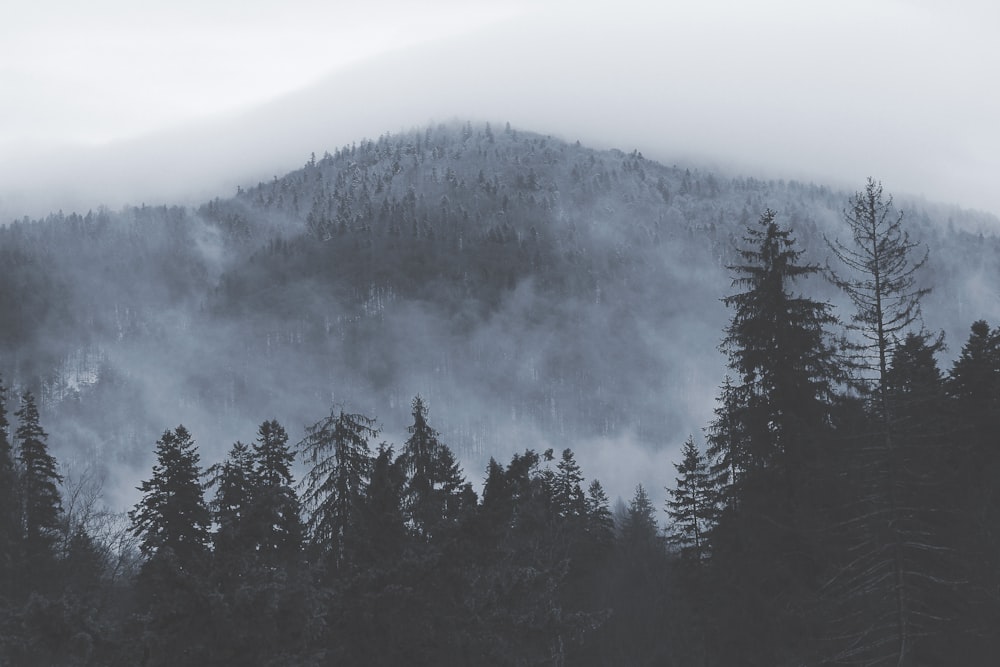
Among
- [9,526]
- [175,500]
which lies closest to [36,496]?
[9,526]

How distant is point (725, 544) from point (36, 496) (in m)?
25.4

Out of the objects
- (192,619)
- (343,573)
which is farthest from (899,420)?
(192,619)

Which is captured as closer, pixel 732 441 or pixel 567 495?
pixel 732 441

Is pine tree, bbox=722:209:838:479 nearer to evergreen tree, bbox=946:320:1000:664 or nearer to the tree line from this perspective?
the tree line

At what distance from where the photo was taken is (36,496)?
31.9m

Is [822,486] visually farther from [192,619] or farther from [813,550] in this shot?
[192,619]

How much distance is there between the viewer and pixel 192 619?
1238cm

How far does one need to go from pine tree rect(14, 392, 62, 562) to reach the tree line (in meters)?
0.31

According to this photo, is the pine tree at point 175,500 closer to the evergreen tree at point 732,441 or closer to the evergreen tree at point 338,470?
the evergreen tree at point 338,470

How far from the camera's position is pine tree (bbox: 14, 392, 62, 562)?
83.5ft

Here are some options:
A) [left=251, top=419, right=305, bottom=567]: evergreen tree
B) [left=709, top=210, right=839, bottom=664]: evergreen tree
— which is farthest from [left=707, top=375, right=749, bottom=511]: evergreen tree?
[left=251, top=419, right=305, bottom=567]: evergreen tree

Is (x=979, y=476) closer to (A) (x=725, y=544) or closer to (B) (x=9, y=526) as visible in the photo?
(A) (x=725, y=544)

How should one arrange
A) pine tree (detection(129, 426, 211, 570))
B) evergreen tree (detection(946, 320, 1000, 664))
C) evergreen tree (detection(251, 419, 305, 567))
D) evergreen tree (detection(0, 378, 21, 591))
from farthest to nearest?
pine tree (detection(129, 426, 211, 570))
evergreen tree (detection(0, 378, 21, 591))
evergreen tree (detection(946, 320, 1000, 664))
evergreen tree (detection(251, 419, 305, 567))

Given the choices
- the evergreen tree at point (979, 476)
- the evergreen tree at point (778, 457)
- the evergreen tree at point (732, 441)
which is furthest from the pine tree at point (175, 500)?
the evergreen tree at point (979, 476)
